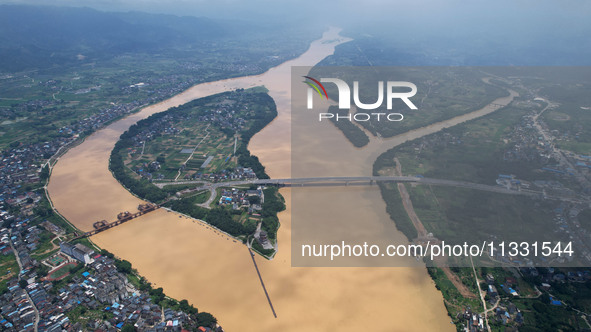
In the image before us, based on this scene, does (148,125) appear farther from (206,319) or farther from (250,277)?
(206,319)

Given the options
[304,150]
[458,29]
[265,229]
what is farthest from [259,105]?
[458,29]

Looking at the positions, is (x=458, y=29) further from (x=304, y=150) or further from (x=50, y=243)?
(x=50, y=243)

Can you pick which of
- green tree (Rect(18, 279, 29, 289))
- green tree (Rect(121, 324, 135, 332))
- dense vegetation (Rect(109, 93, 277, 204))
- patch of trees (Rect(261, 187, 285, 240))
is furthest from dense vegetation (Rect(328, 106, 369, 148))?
green tree (Rect(18, 279, 29, 289))

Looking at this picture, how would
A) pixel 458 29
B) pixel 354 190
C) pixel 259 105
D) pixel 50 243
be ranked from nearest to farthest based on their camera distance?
pixel 50 243, pixel 354 190, pixel 259 105, pixel 458 29

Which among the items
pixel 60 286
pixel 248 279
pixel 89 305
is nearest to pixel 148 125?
pixel 60 286

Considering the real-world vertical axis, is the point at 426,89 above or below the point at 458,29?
below

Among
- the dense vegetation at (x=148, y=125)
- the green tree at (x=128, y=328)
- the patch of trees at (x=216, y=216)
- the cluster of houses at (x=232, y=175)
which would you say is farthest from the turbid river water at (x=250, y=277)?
the cluster of houses at (x=232, y=175)
